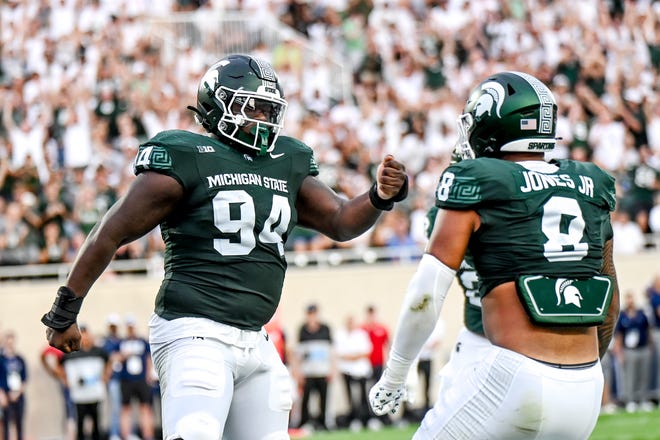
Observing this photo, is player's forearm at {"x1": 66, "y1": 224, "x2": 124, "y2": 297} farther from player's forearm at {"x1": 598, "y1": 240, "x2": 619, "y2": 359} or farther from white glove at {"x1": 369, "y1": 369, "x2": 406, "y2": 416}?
player's forearm at {"x1": 598, "y1": 240, "x2": 619, "y2": 359}

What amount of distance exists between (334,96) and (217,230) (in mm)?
14002

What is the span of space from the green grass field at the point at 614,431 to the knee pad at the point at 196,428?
24.7ft

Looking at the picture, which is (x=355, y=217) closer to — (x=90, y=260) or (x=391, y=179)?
(x=391, y=179)

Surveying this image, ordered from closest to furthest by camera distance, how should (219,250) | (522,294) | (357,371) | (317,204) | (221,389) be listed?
(522,294), (221,389), (219,250), (317,204), (357,371)

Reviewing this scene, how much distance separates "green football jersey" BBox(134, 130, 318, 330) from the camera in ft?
17.0

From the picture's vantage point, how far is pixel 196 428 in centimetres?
488

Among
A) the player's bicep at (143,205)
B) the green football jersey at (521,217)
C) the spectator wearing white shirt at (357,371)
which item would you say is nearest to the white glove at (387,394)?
the green football jersey at (521,217)

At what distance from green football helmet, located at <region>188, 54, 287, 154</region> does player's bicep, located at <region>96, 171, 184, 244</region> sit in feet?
1.28

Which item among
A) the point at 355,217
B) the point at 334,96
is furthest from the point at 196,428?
the point at 334,96

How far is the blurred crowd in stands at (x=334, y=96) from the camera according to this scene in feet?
51.2

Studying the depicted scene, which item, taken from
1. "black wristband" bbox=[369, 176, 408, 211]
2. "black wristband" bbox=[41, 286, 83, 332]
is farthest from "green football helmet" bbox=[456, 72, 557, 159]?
"black wristband" bbox=[41, 286, 83, 332]

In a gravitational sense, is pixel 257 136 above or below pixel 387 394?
above

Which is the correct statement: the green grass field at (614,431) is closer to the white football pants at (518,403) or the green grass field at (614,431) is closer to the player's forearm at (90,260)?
the white football pants at (518,403)

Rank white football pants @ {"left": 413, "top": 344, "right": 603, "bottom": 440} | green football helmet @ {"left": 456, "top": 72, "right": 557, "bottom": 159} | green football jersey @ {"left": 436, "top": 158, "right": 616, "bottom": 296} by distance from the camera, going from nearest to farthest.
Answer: white football pants @ {"left": 413, "top": 344, "right": 603, "bottom": 440}
green football jersey @ {"left": 436, "top": 158, "right": 616, "bottom": 296}
green football helmet @ {"left": 456, "top": 72, "right": 557, "bottom": 159}
